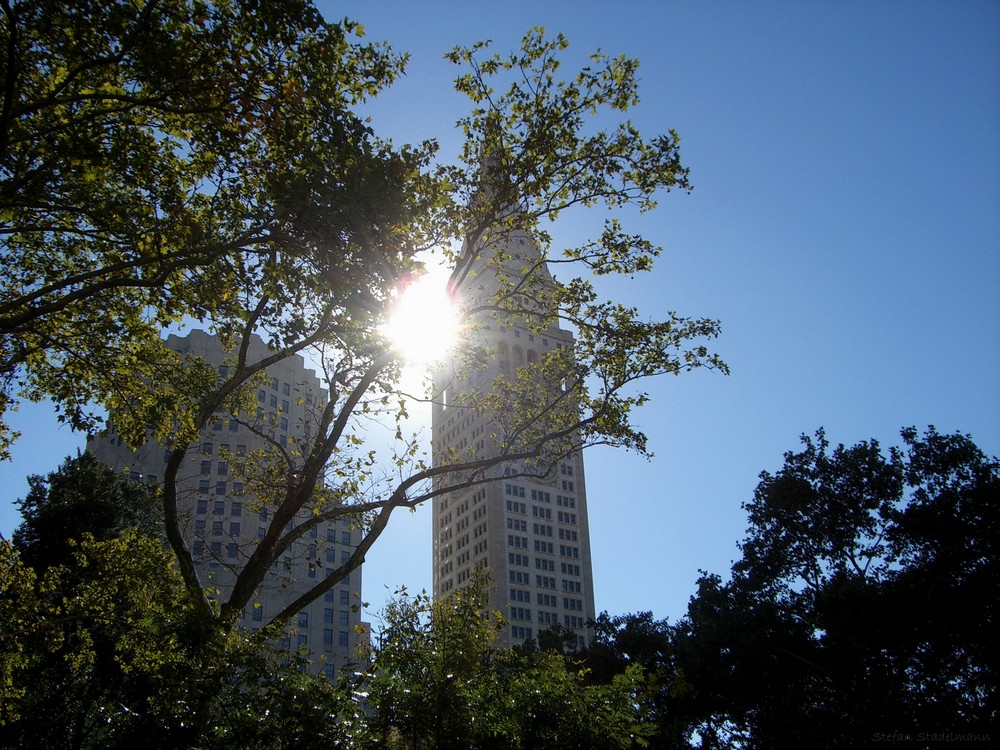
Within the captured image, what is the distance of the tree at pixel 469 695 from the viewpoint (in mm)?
10062

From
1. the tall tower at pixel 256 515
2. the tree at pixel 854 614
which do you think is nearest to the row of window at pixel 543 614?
the tall tower at pixel 256 515

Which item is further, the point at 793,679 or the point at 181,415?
the point at 793,679

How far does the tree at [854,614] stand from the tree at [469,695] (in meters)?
11.8

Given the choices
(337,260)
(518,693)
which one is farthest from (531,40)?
(518,693)

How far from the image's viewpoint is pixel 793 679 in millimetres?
26188

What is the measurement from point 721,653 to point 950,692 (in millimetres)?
7154

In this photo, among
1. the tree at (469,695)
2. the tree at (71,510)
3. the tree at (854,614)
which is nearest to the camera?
the tree at (469,695)

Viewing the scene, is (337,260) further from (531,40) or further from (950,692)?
(950,692)

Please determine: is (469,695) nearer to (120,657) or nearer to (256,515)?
(120,657)

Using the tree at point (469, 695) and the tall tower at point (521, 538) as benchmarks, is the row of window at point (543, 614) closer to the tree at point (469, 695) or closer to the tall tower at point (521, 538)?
the tall tower at point (521, 538)

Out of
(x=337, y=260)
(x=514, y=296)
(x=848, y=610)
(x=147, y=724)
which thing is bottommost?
(x=147, y=724)

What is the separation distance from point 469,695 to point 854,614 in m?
18.5

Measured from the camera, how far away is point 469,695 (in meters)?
10.1

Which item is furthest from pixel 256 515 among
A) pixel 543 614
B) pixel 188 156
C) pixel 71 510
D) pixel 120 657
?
pixel 188 156
